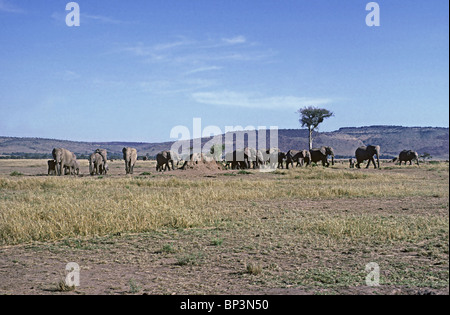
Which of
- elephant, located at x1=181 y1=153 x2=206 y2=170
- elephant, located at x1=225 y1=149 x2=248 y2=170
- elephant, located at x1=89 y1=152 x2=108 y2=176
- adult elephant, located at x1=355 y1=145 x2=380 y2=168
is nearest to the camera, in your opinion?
elephant, located at x1=89 y1=152 x2=108 y2=176

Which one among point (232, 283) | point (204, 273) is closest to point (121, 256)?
point (204, 273)

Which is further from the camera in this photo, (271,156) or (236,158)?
(271,156)

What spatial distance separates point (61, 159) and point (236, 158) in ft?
57.6

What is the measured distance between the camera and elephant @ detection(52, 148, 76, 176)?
118ft

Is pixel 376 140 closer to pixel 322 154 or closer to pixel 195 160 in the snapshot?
pixel 322 154

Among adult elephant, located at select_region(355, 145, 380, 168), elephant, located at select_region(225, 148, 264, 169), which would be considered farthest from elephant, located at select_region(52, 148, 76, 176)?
adult elephant, located at select_region(355, 145, 380, 168)

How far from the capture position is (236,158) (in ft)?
153

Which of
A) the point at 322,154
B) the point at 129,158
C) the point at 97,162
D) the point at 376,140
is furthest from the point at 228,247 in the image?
the point at 376,140

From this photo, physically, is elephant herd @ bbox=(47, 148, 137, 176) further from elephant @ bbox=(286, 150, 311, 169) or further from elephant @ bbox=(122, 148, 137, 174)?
elephant @ bbox=(286, 150, 311, 169)

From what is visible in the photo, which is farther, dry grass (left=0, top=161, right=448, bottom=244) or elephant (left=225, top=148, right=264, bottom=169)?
elephant (left=225, top=148, right=264, bottom=169)

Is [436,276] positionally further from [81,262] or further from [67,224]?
[67,224]

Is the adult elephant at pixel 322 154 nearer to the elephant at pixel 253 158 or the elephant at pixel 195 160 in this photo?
the elephant at pixel 253 158

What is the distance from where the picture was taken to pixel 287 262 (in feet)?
24.6
